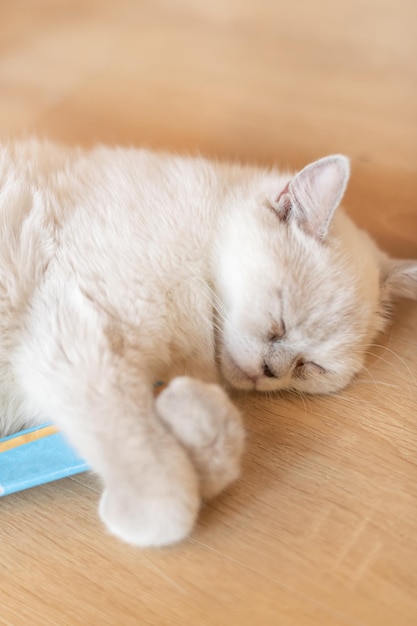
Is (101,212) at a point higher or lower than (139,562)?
higher

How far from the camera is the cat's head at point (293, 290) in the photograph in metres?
1.22

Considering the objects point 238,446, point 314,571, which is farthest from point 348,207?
point 314,571

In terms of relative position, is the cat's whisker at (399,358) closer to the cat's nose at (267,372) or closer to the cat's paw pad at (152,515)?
the cat's nose at (267,372)

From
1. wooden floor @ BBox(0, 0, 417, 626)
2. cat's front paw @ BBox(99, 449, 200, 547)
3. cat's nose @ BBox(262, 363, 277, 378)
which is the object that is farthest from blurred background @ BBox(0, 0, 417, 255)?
cat's front paw @ BBox(99, 449, 200, 547)

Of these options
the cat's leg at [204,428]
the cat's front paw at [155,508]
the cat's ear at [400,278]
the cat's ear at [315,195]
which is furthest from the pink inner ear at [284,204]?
the cat's front paw at [155,508]

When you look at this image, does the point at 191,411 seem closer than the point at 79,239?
Yes

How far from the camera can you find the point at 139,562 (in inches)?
40.3

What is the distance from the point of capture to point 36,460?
1.08 metres

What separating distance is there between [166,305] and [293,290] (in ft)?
A: 0.88

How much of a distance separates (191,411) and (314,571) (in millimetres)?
343

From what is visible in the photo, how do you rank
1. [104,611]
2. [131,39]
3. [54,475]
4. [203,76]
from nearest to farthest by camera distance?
[104,611]
[54,475]
[203,76]
[131,39]

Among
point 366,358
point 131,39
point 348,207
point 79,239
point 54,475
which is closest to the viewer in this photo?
point 54,475

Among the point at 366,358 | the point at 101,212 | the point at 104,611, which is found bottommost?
the point at 104,611

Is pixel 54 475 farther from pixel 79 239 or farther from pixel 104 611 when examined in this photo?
pixel 79 239
